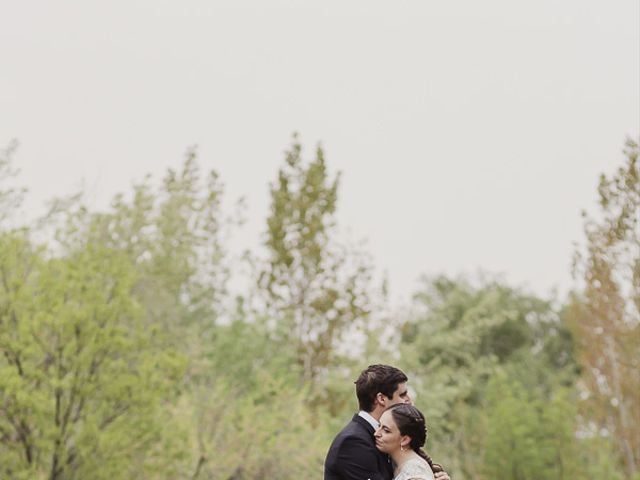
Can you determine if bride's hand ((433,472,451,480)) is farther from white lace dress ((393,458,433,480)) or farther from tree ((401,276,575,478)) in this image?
tree ((401,276,575,478))

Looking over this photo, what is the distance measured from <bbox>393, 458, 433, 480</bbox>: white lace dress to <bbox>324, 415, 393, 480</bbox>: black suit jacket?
134 mm

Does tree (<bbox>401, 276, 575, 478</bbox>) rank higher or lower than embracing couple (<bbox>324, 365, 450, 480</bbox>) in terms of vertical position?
higher

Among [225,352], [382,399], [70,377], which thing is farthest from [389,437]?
[225,352]

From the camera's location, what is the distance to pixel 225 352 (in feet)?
81.0

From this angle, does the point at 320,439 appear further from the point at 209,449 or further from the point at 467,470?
the point at 467,470

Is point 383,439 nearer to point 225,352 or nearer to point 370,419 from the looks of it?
point 370,419

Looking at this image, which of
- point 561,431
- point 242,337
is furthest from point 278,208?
point 561,431

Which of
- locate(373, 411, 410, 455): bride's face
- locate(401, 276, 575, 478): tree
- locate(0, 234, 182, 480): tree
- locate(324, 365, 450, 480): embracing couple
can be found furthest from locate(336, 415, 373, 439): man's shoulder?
locate(401, 276, 575, 478): tree

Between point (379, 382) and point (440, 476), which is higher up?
point (379, 382)

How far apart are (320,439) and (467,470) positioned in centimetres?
940

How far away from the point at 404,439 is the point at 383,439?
0.12 m

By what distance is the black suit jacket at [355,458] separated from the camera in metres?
4.53

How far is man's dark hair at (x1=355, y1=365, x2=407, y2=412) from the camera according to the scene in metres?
4.71

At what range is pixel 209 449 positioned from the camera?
1542cm
